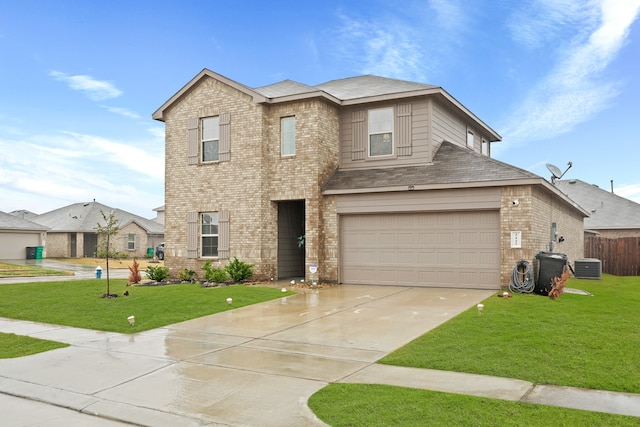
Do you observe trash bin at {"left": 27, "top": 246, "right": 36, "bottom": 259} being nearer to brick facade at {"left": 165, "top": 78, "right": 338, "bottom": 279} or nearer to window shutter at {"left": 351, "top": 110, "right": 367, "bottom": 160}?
brick facade at {"left": 165, "top": 78, "right": 338, "bottom": 279}

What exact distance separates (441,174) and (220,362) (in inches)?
419

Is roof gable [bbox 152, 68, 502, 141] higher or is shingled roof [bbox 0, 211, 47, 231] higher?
roof gable [bbox 152, 68, 502, 141]

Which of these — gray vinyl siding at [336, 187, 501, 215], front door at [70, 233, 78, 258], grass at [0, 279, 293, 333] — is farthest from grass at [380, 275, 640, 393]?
front door at [70, 233, 78, 258]

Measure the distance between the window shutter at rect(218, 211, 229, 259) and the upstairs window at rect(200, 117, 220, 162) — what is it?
206 centimetres

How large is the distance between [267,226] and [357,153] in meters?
3.96

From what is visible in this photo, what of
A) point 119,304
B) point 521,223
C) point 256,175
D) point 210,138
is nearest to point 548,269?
point 521,223

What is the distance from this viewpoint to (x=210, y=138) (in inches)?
766

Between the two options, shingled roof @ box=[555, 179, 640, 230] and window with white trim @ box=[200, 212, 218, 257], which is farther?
shingled roof @ box=[555, 179, 640, 230]

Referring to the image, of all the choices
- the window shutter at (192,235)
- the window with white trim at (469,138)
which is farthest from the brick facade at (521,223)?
the window shutter at (192,235)

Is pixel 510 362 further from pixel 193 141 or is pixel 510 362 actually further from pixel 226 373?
pixel 193 141

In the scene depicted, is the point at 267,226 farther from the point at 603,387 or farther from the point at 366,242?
the point at 603,387

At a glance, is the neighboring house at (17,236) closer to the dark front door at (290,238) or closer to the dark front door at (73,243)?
the dark front door at (73,243)

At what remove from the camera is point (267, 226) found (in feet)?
60.1

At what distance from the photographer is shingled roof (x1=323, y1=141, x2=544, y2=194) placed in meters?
15.3
